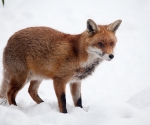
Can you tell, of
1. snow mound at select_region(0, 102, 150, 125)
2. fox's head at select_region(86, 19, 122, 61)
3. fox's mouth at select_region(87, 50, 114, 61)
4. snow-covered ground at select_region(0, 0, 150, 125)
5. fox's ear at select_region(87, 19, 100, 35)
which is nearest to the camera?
snow mound at select_region(0, 102, 150, 125)

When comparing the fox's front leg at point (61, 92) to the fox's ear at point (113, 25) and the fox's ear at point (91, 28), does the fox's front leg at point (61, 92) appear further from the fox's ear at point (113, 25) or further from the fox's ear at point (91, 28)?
the fox's ear at point (113, 25)

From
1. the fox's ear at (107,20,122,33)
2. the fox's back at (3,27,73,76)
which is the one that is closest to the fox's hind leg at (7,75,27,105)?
the fox's back at (3,27,73,76)

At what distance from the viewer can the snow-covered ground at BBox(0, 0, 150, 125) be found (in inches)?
158

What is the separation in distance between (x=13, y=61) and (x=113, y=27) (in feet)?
6.45

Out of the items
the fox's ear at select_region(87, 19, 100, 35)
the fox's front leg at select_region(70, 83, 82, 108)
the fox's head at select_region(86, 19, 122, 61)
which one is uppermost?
the fox's ear at select_region(87, 19, 100, 35)

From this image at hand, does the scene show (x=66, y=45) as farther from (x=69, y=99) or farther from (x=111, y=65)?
(x=111, y=65)

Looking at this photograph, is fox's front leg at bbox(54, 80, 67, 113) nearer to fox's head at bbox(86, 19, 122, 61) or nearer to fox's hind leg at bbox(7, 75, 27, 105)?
fox's hind leg at bbox(7, 75, 27, 105)

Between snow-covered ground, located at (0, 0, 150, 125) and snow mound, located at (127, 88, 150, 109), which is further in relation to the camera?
snow mound, located at (127, 88, 150, 109)

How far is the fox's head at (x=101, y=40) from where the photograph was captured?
5002 millimetres

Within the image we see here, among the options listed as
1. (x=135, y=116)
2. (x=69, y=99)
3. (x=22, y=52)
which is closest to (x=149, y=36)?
(x=69, y=99)

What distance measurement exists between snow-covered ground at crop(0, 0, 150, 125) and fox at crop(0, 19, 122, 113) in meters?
0.51

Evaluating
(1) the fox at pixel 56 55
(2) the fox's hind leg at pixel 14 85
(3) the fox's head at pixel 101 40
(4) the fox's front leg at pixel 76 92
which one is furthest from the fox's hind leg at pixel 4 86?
(3) the fox's head at pixel 101 40

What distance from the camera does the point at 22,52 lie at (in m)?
5.50

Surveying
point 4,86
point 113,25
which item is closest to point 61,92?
point 4,86
